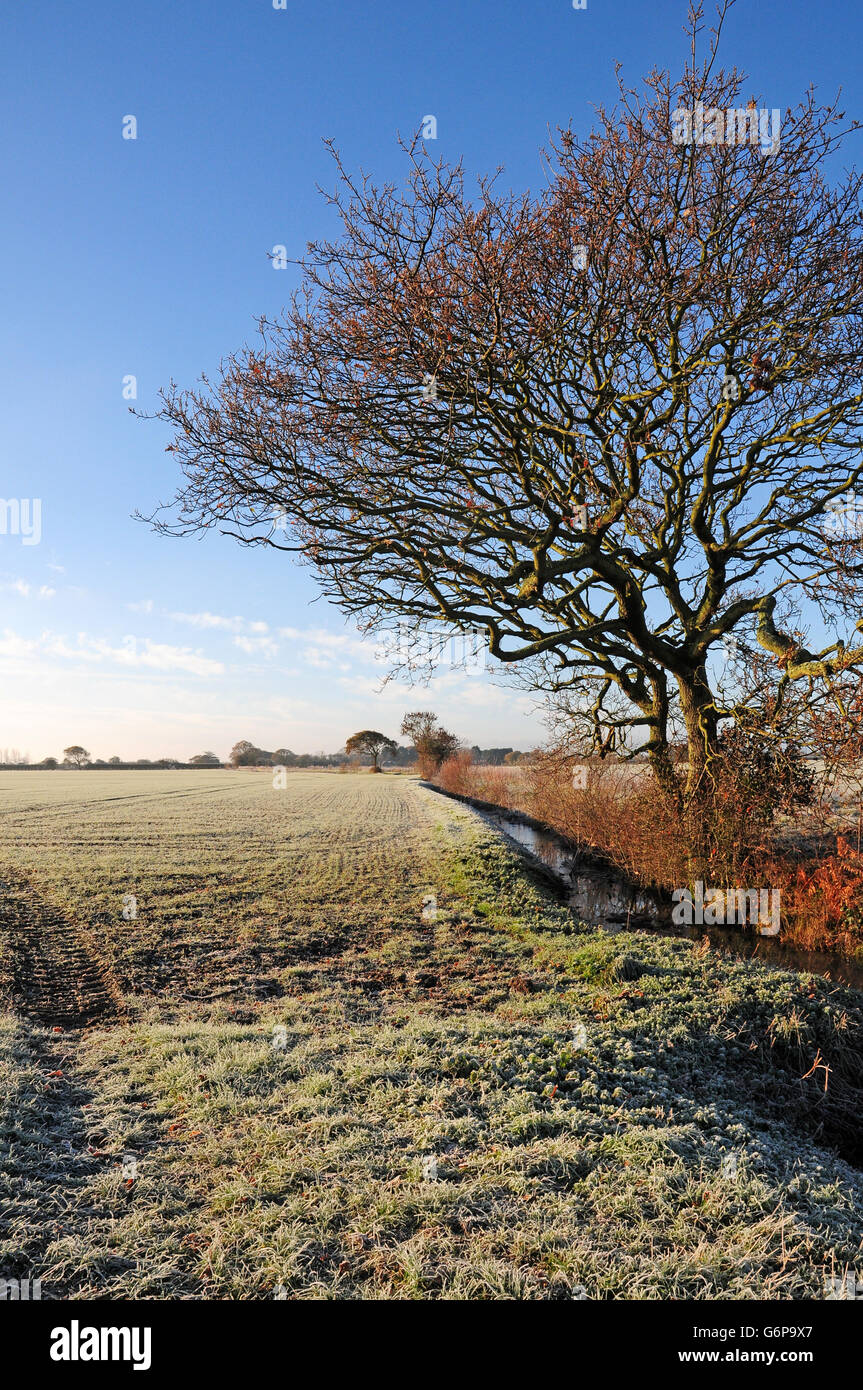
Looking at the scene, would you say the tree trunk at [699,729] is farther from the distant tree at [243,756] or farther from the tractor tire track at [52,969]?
the distant tree at [243,756]

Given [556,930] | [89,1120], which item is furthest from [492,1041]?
[556,930]

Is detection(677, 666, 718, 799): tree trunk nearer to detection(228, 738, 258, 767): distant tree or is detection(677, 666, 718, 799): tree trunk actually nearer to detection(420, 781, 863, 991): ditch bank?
detection(420, 781, 863, 991): ditch bank

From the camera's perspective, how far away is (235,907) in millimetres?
13109

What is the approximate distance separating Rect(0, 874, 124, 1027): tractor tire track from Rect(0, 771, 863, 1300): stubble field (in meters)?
0.05

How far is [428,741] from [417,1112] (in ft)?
228

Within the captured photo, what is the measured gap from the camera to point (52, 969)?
952 cm

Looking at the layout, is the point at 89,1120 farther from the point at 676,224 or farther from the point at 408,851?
the point at 408,851

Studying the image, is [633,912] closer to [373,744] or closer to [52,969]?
[52,969]

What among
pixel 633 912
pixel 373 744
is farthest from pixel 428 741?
pixel 633 912

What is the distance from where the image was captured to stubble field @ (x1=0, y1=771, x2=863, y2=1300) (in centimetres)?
370

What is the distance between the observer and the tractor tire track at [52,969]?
319 inches

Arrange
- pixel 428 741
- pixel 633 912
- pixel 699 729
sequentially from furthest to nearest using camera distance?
pixel 428 741 < pixel 633 912 < pixel 699 729

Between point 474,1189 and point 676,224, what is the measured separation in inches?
472

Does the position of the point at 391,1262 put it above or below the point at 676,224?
below
